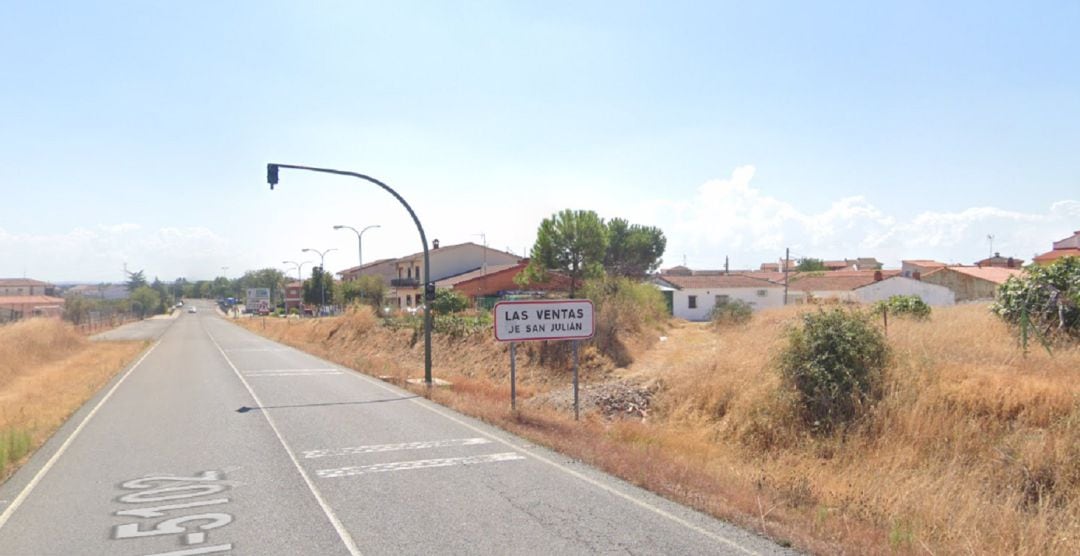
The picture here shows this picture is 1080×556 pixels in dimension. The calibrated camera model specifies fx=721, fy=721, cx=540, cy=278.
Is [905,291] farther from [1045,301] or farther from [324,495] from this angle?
[324,495]

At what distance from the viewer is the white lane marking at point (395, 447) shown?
11.0 metres

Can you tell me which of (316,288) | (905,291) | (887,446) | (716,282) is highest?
(316,288)

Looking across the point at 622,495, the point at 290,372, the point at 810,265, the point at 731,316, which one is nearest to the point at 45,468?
the point at 622,495

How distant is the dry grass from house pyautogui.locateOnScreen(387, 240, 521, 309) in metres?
28.9

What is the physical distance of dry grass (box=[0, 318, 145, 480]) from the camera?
42.0 feet

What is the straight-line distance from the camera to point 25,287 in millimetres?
158000

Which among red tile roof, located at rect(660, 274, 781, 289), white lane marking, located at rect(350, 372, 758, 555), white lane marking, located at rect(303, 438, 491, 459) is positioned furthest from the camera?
red tile roof, located at rect(660, 274, 781, 289)

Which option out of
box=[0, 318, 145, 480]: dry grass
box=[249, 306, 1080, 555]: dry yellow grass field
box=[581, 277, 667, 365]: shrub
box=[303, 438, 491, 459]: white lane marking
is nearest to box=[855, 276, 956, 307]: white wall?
box=[581, 277, 667, 365]: shrub

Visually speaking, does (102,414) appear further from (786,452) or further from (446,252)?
(446,252)

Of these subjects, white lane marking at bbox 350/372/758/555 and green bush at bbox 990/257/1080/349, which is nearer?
white lane marking at bbox 350/372/758/555

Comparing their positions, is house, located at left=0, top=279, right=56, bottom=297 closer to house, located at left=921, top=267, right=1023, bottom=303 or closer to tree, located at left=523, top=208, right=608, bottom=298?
tree, located at left=523, top=208, right=608, bottom=298

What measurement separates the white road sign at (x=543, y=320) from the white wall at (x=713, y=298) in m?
44.3

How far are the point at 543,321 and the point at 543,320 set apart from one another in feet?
0.07

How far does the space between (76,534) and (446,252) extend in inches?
2628
